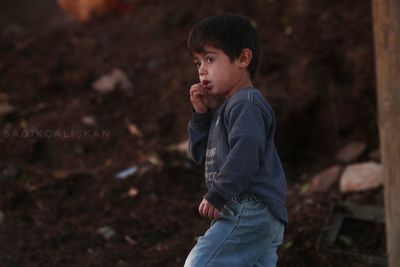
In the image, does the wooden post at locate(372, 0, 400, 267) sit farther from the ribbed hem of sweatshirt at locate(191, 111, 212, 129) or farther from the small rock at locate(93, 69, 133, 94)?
the small rock at locate(93, 69, 133, 94)

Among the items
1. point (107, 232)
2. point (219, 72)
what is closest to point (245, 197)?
point (219, 72)

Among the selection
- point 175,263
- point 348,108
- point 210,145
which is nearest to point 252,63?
point 210,145

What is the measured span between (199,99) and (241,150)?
1.44 ft

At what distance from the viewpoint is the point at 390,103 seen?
388 cm

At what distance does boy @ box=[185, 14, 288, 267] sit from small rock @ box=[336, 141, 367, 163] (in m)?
2.56

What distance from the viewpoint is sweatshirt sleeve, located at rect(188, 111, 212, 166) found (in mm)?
3252

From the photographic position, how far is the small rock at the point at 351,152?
558 cm

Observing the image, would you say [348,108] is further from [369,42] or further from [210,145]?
[210,145]

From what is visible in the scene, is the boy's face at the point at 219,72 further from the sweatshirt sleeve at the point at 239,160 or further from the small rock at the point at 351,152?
the small rock at the point at 351,152

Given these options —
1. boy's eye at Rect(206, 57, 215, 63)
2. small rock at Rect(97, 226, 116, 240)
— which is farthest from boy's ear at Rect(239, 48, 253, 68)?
small rock at Rect(97, 226, 116, 240)

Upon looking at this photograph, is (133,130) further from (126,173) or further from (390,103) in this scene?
(390,103)

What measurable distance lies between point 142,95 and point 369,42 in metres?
1.92

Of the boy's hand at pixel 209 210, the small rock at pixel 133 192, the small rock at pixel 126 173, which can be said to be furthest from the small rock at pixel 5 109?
the boy's hand at pixel 209 210

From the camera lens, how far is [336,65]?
5.92 meters
